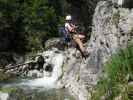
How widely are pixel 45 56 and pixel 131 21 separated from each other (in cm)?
1800

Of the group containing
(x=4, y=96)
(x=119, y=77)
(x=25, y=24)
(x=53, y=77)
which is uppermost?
(x=25, y=24)

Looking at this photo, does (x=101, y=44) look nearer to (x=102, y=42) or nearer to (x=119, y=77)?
(x=102, y=42)

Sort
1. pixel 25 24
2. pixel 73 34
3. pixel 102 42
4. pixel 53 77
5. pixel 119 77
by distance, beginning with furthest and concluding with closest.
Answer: pixel 25 24 < pixel 53 77 < pixel 73 34 < pixel 102 42 < pixel 119 77

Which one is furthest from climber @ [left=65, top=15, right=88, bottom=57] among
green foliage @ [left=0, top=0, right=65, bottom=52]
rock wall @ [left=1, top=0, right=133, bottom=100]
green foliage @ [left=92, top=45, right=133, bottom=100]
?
green foliage @ [left=0, top=0, right=65, bottom=52]

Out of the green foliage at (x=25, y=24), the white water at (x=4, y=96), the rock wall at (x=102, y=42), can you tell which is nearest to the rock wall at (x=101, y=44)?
the rock wall at (x=102, y=42)

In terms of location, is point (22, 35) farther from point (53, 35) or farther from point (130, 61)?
point (130, 61)

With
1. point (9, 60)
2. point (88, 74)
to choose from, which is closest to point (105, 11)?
point (88, 74)

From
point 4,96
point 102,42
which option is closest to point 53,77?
point 4,96

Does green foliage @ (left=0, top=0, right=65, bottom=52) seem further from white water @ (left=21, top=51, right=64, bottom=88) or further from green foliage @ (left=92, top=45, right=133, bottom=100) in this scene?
green foliage @ (left=92, top=45, right=133, bottom=100)

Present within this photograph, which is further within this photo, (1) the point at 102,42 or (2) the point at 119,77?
(1) the point at 102,42

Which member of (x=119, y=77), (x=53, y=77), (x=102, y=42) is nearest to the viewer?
(x=119, y=77)

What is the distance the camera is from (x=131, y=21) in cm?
1522

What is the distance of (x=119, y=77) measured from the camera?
12.9 meters

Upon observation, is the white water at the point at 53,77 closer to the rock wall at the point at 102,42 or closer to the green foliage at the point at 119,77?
the rock wall at the point at 102,42
